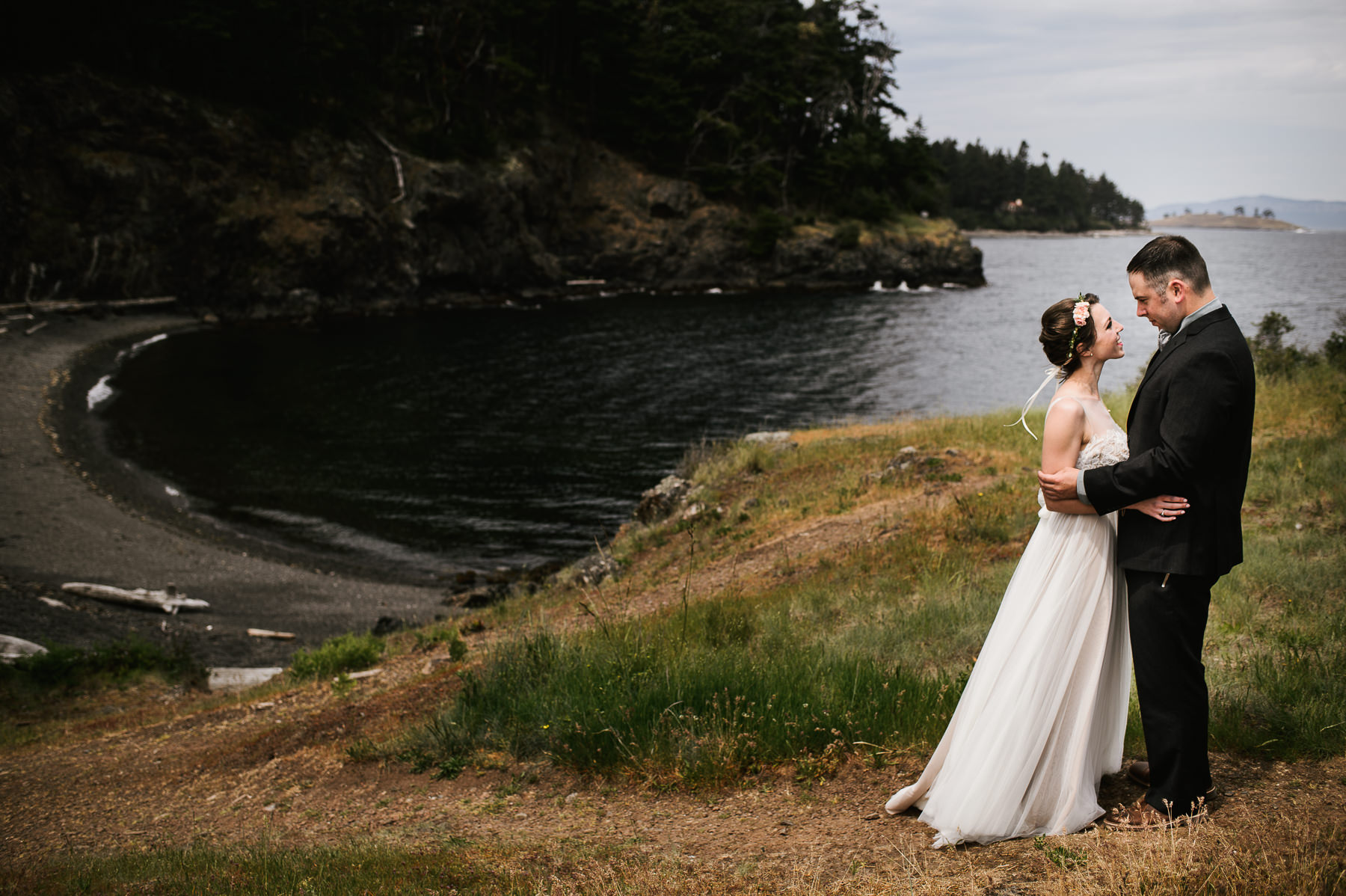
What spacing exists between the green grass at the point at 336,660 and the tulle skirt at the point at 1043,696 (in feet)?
28.7

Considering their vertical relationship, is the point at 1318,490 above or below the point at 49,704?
above

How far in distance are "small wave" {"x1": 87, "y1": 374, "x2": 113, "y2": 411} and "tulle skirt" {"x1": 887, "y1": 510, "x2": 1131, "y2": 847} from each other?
34287 mm

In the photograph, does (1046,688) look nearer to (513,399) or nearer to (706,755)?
(706,755)

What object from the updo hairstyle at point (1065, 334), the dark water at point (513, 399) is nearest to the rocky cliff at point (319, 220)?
the dark water at point (513, 399)

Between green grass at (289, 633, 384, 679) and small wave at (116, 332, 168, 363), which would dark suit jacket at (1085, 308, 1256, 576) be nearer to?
green grass at (289, 633, 384, 679)

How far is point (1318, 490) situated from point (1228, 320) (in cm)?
773

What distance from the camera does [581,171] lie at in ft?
257

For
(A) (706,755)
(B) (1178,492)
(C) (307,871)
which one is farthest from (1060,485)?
(C) (307,871)

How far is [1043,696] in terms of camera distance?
13.2 feet

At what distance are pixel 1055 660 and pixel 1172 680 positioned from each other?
1.60 ft

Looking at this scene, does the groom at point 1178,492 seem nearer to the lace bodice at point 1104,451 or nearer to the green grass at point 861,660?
the lace bodice at point 1104,451

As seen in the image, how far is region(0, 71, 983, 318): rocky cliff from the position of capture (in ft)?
151

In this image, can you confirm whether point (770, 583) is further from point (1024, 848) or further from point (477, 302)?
point (477, 302)

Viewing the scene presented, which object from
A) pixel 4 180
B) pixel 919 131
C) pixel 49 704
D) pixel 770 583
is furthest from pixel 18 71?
pixel 919 131
